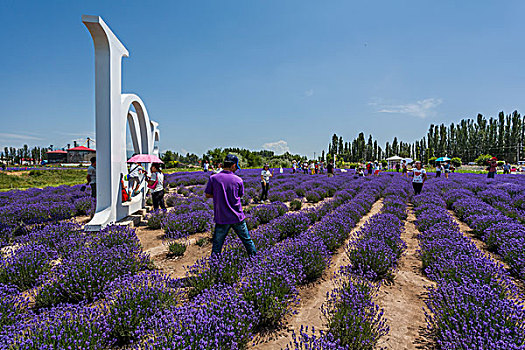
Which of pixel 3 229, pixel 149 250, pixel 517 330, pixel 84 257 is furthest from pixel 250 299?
pixel 3 229

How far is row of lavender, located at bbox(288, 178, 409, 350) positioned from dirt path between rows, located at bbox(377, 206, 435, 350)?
0.12 metres

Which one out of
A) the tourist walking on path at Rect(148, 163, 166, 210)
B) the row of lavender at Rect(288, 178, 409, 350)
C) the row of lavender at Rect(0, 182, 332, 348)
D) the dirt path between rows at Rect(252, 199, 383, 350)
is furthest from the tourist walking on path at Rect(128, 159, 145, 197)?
the row of lavender at Rect(288, 178, 409, 350)

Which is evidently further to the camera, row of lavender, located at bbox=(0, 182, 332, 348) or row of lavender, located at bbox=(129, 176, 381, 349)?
row of lavender, located at bbox=(0, 182, 332, 348)

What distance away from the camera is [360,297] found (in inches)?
105

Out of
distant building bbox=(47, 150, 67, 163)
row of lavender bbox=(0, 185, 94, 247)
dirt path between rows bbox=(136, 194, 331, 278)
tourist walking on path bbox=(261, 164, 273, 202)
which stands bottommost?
dirt path between rows bbox=(136, 194, 331, 278)

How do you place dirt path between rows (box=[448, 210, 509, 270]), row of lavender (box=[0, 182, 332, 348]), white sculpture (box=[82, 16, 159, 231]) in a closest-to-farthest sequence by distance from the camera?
row of lavender (box=[0, 182, 332, 348]) < dirt path between rows (box=[448, 210, 509, 270]) < white sculpture (box=[82, 16, 159, 231])

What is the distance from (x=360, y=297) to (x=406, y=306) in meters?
0.96

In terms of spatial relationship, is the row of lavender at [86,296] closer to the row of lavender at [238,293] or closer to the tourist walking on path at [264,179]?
the row of lavender at [238,293]

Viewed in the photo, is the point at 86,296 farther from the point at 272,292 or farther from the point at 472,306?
the point at 472,306

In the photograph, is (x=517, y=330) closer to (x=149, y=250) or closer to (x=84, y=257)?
(x=84, y=257)

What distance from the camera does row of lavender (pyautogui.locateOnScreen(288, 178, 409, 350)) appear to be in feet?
7.13

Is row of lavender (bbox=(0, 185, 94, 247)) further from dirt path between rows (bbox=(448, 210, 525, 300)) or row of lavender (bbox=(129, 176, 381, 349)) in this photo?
dirt path between rows (bbox=(448, 210, 525, 300))

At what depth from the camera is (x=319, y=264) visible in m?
3.69

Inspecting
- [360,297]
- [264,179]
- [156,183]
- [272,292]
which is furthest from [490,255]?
[156,183]
